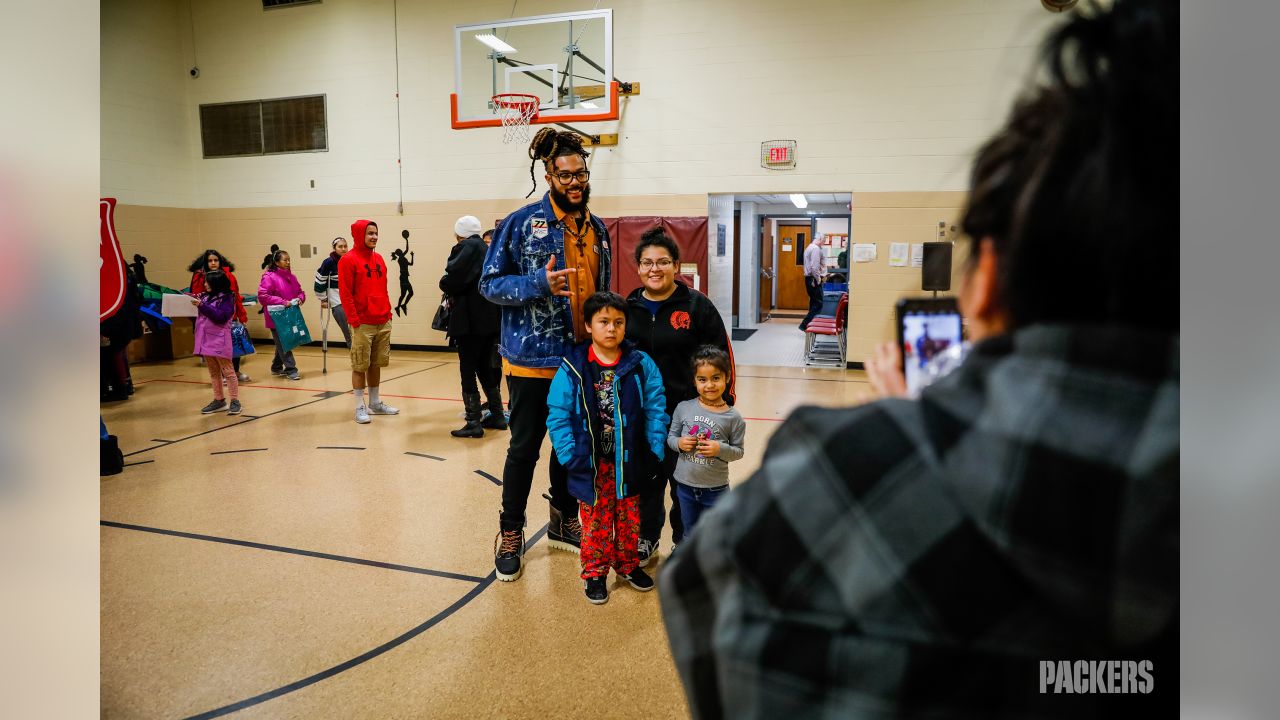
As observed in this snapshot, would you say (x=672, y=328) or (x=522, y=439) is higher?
(x=672, y=328)

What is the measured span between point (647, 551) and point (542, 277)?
1185mm

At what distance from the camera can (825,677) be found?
503 mm

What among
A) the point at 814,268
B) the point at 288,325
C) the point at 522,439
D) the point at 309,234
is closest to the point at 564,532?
the point at 522,439

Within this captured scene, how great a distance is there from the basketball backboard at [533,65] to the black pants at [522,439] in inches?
206

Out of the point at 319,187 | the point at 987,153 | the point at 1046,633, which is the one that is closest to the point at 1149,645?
the point at 1046,633

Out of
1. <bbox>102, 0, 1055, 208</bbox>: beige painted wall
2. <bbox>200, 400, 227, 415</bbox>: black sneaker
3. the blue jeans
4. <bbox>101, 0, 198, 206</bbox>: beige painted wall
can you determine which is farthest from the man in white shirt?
<bbox>101, 0, 198, 206</bbox>: beige painted wall

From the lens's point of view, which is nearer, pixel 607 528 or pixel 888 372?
pixel 888 372

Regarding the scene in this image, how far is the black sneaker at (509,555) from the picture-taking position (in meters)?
2.65

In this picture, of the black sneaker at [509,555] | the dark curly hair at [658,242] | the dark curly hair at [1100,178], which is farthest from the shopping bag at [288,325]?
the dark curly hair at [1100,178]

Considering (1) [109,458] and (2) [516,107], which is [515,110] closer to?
(2) [516,107]

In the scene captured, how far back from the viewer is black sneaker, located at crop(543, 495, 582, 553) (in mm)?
2947

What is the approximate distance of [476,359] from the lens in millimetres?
4855
